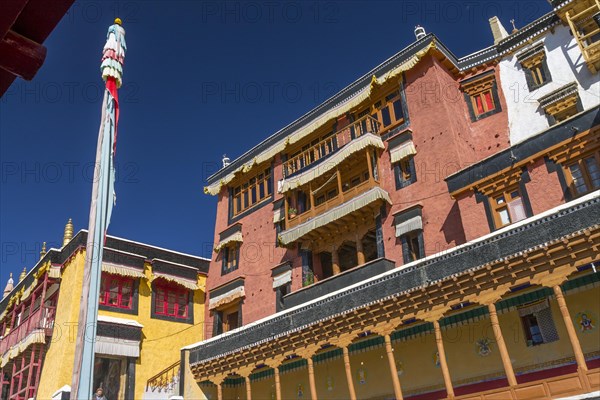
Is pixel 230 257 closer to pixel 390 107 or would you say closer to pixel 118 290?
pixel 118 290

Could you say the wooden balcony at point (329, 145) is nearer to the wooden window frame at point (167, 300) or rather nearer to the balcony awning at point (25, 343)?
the wooden window frame at point (167, 300)

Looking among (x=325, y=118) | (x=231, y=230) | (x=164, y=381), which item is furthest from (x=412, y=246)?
(x=164, y=381)

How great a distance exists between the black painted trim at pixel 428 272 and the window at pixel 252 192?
8660 mm

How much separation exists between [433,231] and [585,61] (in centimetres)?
796

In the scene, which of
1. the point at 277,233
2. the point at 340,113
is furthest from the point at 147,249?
the point at 340,113

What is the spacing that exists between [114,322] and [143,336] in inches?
77.8

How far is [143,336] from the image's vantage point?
25219 mm

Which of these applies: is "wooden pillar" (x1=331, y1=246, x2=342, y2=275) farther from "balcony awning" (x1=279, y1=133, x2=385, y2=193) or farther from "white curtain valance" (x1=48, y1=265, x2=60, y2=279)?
"white curtain valance" (x1=48, y1=265, x2=60, y2=279)

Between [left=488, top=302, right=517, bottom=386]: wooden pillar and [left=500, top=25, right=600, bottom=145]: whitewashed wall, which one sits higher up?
[left=500, top=25, right=600, bottom=145]: whitewashed wall

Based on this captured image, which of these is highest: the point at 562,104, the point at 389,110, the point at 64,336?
the point at 389,110

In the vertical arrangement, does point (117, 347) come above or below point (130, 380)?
above

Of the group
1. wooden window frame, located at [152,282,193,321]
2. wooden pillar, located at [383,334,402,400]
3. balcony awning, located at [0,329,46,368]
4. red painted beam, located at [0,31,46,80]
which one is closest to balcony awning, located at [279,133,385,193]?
wooden window frame, located at [152,282,193,321]

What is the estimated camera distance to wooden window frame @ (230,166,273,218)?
28125mm

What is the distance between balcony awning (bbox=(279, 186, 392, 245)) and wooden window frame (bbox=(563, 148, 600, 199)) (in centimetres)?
721
